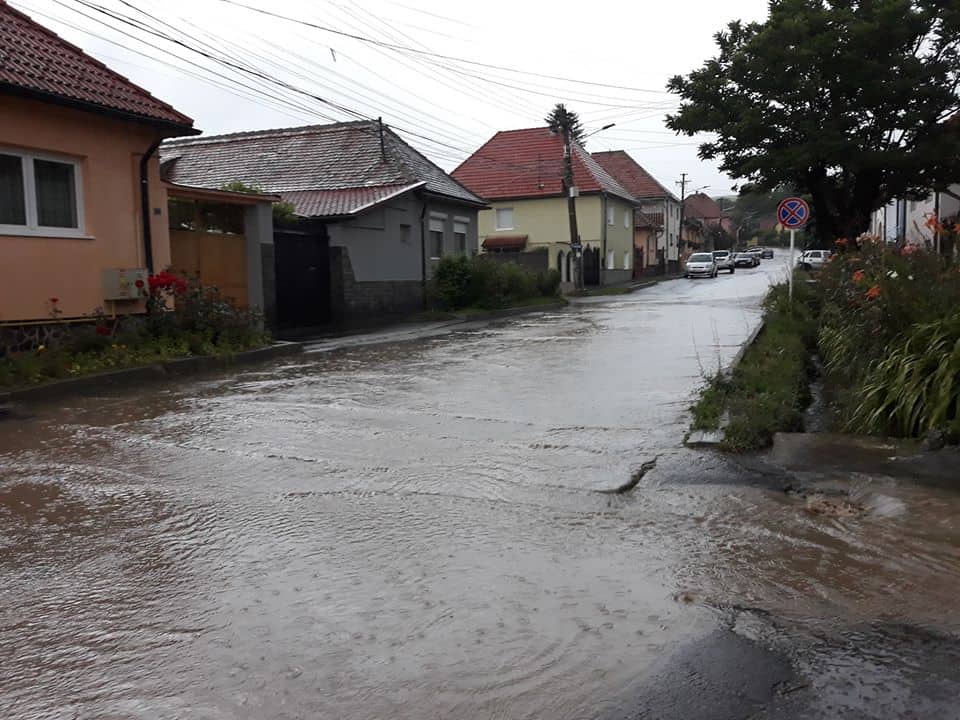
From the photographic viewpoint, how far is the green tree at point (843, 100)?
24.5m

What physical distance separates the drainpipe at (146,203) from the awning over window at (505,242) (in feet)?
104

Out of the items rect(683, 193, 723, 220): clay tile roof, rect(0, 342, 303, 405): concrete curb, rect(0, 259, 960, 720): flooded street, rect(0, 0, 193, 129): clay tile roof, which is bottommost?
rect(0, 259, 960, 720): flooded street

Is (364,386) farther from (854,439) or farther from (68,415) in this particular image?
(854,439)

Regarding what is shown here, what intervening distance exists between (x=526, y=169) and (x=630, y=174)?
2284 centimetres

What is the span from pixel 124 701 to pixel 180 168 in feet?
84.4

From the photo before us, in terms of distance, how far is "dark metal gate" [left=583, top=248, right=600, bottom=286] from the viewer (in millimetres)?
44125

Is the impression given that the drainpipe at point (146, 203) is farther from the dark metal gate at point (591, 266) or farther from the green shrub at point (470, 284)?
the dark metal gate at point (591, 266)

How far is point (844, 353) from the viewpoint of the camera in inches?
353

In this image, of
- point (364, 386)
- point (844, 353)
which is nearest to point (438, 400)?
point (364, 386)

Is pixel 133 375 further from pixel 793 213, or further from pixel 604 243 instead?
pixel 604 243

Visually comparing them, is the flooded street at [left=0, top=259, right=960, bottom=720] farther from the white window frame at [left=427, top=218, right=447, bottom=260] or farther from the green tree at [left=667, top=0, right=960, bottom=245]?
the green tree at [left=667, top=0, right=960, bottom=245]

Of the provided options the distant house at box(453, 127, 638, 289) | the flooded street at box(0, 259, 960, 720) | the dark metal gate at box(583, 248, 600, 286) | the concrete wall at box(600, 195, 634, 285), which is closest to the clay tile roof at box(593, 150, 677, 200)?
the concrete wall at box(600, 195, 634, 285)

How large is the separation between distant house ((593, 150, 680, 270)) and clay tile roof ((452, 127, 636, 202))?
52.5 feet

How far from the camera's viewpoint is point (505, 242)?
4394cm
